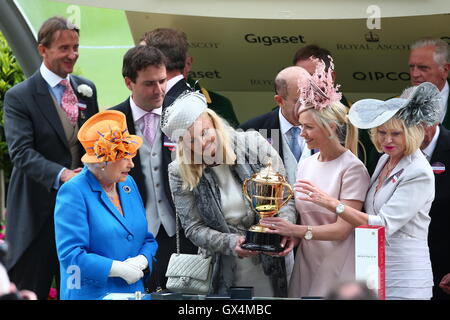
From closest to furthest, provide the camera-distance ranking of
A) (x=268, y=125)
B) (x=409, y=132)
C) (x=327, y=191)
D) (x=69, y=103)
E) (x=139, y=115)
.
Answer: (x=409, y=132), (x=327, y=191), (x=268, y=125), (x=139, y=115), (x=69, y=103)

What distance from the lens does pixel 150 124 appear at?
5492 mm

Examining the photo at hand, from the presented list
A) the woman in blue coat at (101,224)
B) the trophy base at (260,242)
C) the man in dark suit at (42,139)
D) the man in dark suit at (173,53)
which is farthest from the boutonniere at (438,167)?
the man in dark suit at (42,139)

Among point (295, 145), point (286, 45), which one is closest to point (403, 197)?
point (295, 145)

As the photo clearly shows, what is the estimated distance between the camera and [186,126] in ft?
14.8

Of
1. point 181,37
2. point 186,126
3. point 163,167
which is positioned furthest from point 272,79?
point 186,126

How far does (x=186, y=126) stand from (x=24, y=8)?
102 inches

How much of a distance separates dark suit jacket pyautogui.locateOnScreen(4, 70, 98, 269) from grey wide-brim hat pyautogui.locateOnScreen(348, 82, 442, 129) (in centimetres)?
189

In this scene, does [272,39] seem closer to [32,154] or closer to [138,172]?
[138,172]

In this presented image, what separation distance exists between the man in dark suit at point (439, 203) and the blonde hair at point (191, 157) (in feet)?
3.70

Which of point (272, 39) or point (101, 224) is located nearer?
point (101, 224)

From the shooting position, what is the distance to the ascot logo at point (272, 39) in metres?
6.24

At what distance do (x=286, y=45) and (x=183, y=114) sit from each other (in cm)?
195

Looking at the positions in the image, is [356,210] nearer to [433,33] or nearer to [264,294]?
[264,294]

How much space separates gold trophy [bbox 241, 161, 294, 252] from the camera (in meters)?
4.36
